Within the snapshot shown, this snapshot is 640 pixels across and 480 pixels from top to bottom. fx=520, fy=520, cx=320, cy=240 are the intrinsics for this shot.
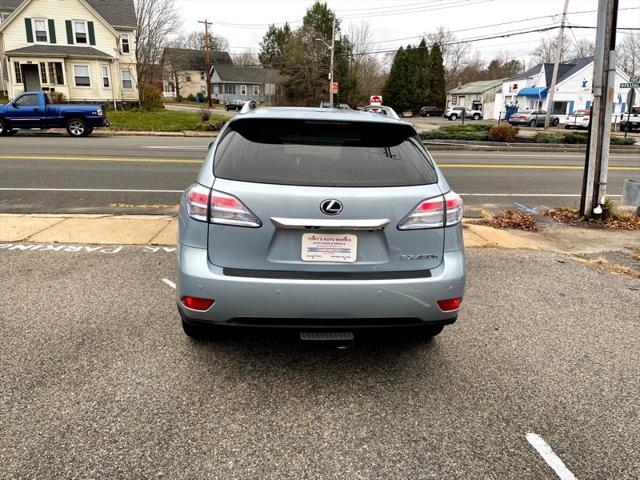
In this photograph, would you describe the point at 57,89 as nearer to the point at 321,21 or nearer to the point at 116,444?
the point at 116,444

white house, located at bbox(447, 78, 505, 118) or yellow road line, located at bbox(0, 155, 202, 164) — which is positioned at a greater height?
white house, located at bbox(447, 78, 505, 118)

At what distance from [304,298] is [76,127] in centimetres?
2360

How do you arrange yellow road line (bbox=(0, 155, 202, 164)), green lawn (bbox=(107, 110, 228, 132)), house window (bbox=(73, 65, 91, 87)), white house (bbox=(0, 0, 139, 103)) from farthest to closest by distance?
house window (bbox=(73, 65, 91, 87)) < white house (bbox=(0, 0, 139, 103)) < green lawn (bbox=(107, 110, 228, 132)) < yellow road line (bbox=(0, 155, 202, 164))

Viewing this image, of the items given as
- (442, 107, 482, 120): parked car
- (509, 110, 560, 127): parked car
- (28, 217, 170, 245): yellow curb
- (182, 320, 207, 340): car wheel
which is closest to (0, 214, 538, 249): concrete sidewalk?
(28, 217, 170, 245): yellow curb

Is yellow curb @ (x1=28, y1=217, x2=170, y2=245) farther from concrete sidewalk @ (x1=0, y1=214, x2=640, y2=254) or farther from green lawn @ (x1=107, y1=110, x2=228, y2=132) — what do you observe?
green lawn @ (x1=107, y1=110, x2=228, y2=132)

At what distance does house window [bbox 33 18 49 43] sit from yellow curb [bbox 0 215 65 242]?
3580 cm

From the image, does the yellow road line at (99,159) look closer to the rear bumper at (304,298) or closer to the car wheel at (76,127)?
the car wheel at (76,127)

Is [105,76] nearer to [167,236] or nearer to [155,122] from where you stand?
[155,122]

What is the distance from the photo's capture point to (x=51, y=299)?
4531 mm

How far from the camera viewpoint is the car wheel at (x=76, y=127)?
23078 mm

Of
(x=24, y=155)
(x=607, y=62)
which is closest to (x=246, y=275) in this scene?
(x=607, y=62)

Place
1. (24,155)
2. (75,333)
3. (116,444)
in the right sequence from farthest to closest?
Answer: 1. (24,155)
2. (75,333)
3. (116,444)

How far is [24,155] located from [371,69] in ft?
234

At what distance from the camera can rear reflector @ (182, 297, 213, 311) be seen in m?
3.00
